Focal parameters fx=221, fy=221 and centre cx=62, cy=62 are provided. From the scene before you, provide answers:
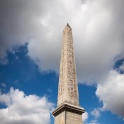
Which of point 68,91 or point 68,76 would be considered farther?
point 68,76

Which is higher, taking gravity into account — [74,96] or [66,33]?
[66,33]

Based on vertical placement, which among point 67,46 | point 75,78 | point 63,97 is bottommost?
point 63,97

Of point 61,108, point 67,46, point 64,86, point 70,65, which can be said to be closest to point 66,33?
point 67,46

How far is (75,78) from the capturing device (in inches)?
778

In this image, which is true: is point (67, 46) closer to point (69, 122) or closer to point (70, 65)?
point (70, 65)

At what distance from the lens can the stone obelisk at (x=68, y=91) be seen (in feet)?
55.3

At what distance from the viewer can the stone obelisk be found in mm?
16859

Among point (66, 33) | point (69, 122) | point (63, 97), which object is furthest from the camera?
point (66, 33)

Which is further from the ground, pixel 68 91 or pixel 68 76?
pixel 68 76

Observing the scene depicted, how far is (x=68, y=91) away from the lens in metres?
18.3

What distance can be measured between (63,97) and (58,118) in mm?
1823

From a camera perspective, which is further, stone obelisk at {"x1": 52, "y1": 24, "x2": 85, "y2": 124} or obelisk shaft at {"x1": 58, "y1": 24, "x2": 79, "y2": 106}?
obelisk shaft at {"x1": 58, "y1": 24, "x2": 79, "y2": 106}

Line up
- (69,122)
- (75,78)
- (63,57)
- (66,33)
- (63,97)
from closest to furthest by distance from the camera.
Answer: (69,122), (63,97), (75,78), (63,57), (66,33)

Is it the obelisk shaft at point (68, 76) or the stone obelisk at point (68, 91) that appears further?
the obelisk shaft at point (68, 76)
